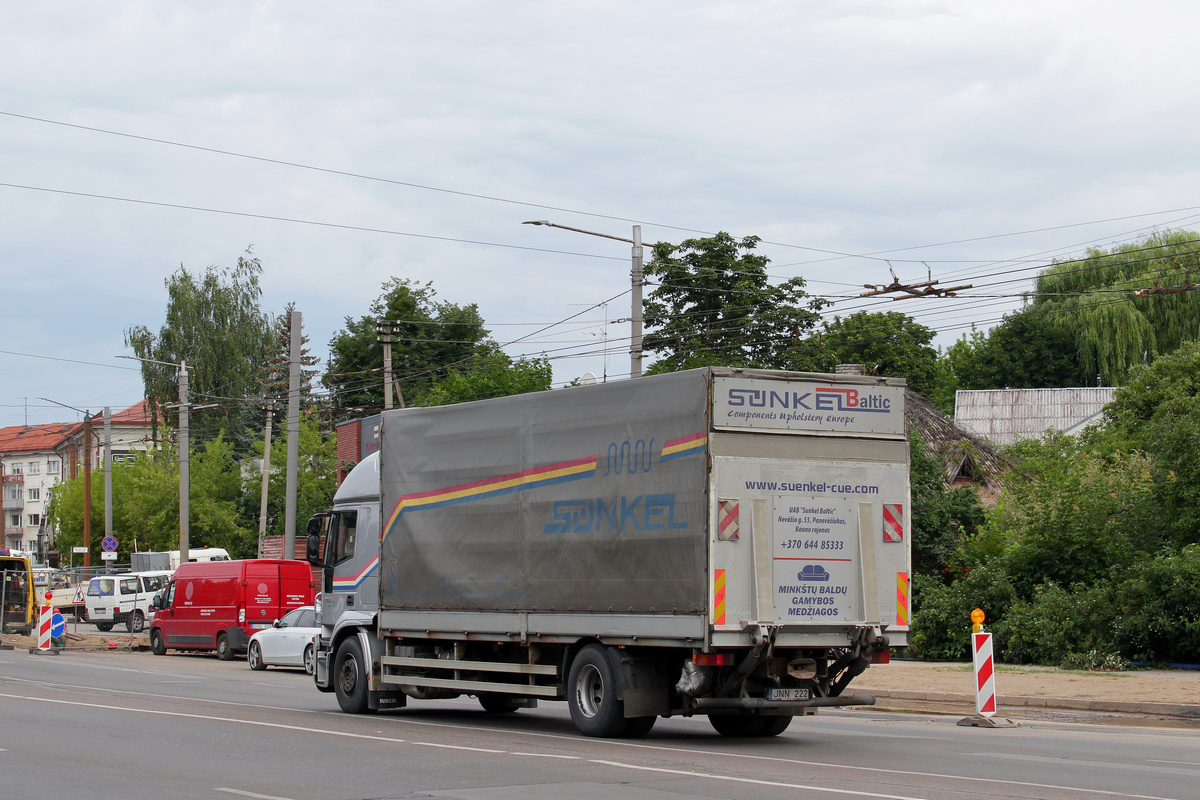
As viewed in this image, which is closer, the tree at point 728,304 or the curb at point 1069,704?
the curb at point 1069,704

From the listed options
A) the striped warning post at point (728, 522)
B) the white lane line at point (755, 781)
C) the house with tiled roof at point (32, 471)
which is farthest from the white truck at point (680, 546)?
the house with tiled roof at point (32, 471)

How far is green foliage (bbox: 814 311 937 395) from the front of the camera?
207ft

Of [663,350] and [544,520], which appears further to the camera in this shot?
[663,350]

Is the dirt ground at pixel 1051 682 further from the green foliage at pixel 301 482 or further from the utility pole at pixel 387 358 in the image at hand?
the green foliage at pixel 301 482

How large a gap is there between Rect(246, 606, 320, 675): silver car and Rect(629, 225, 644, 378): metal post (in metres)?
8.89

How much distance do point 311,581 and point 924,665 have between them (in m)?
15.8

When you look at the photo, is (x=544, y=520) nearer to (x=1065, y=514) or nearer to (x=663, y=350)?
(x=1065, y=514)

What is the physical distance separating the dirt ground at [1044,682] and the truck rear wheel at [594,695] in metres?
7.37

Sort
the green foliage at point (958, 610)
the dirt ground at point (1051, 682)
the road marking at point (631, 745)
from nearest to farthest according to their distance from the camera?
1. the road marking at point (631, 745)
2. the dirt ground at point (1051, 682)
3. the green foliage at point (958, 610)

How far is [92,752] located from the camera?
1231 cm

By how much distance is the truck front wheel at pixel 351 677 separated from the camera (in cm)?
1641

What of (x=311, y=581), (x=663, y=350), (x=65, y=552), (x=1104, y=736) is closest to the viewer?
(x=1104, y=736)

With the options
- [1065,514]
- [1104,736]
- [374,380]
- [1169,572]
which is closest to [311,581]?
[1065,514]

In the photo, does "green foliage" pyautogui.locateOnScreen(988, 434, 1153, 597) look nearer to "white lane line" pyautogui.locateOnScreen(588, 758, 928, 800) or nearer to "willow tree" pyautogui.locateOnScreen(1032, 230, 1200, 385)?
"white lane line" pyautogui.locateOnScreen(588, 758, 928, 800)
